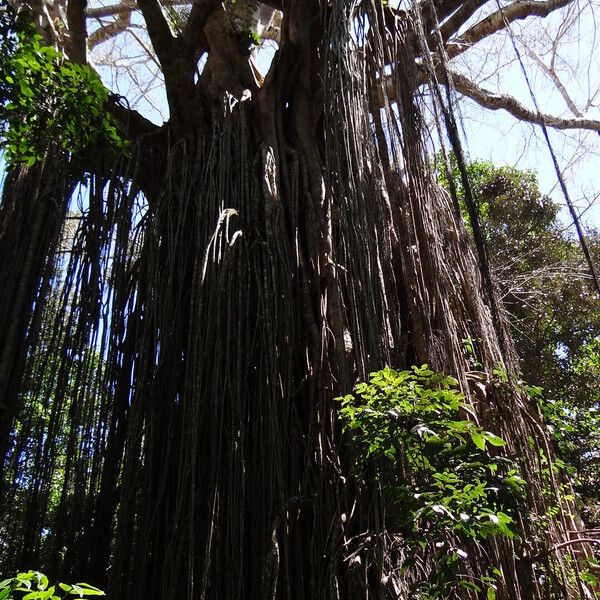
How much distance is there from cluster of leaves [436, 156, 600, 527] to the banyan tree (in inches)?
57.4

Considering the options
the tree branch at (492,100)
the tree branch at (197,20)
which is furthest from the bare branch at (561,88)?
the tree branch at (197,20)

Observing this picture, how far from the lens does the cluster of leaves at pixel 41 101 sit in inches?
104

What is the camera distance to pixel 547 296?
5336 millimetres

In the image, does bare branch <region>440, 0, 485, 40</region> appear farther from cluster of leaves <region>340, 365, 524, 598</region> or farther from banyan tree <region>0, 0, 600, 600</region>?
cluster of leaves <region>340, 365, 524, 598</region>

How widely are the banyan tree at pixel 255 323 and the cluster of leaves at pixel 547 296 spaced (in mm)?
1457

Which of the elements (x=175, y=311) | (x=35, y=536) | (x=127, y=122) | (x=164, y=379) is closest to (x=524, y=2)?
(x=127, y=122)

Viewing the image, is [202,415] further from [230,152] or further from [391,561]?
[230,152]

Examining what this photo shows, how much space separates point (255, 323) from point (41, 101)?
A: 1.34m

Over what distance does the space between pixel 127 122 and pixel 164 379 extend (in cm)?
167

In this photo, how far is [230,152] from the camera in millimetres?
3266

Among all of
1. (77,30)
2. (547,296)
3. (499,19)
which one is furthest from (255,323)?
(547,296)

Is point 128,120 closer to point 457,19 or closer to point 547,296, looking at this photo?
point 457,19

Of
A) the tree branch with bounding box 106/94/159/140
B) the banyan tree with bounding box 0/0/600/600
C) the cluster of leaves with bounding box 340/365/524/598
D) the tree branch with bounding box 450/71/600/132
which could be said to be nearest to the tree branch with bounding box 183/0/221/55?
the banyan tree with bounding box 0/0/600/600

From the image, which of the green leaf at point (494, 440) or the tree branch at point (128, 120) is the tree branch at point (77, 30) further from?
the green leaf at point (494, 440)
